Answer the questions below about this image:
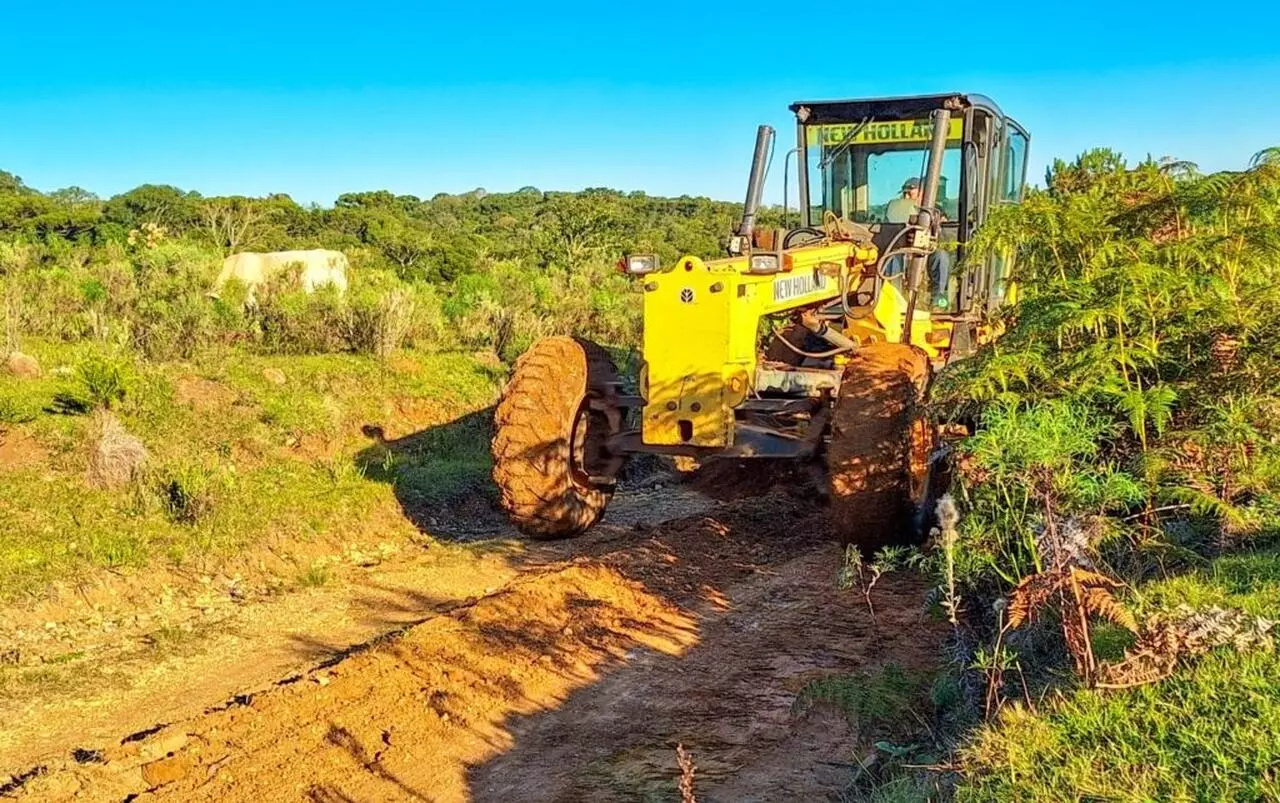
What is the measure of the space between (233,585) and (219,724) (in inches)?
106

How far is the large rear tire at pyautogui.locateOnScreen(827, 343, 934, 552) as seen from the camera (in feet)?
22.2

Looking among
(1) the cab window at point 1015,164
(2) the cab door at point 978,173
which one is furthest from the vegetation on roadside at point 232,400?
(1) the cab window at point 1015,164

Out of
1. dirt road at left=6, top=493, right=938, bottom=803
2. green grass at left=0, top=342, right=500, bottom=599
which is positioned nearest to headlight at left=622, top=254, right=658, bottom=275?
dirt road at left=6, top=493, right=938, bottom=803

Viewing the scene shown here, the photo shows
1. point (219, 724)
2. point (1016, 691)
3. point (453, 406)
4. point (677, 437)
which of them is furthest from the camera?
point (453, 406)

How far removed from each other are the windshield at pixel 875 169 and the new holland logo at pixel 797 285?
1.28m

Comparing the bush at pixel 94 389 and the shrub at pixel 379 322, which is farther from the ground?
the shrub at pixel 379 322

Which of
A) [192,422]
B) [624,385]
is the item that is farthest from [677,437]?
[192,422]

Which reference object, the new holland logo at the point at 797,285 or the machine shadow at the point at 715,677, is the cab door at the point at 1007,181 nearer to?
the new holland logo at the point at 797,285

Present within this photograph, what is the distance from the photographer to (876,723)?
16.3 ft

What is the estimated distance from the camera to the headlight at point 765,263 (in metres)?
7.31

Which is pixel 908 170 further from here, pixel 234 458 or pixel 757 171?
pixel 234 458

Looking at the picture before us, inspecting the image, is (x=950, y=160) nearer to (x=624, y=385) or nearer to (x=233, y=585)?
(x=624, y=385)

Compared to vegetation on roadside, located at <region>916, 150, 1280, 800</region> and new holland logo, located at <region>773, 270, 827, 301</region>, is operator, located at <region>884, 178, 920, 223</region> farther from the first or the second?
vegetation on roadside, located at <region>916, 150, 1280, 800</region>

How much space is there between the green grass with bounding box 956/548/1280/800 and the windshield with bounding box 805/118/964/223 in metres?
5.80
